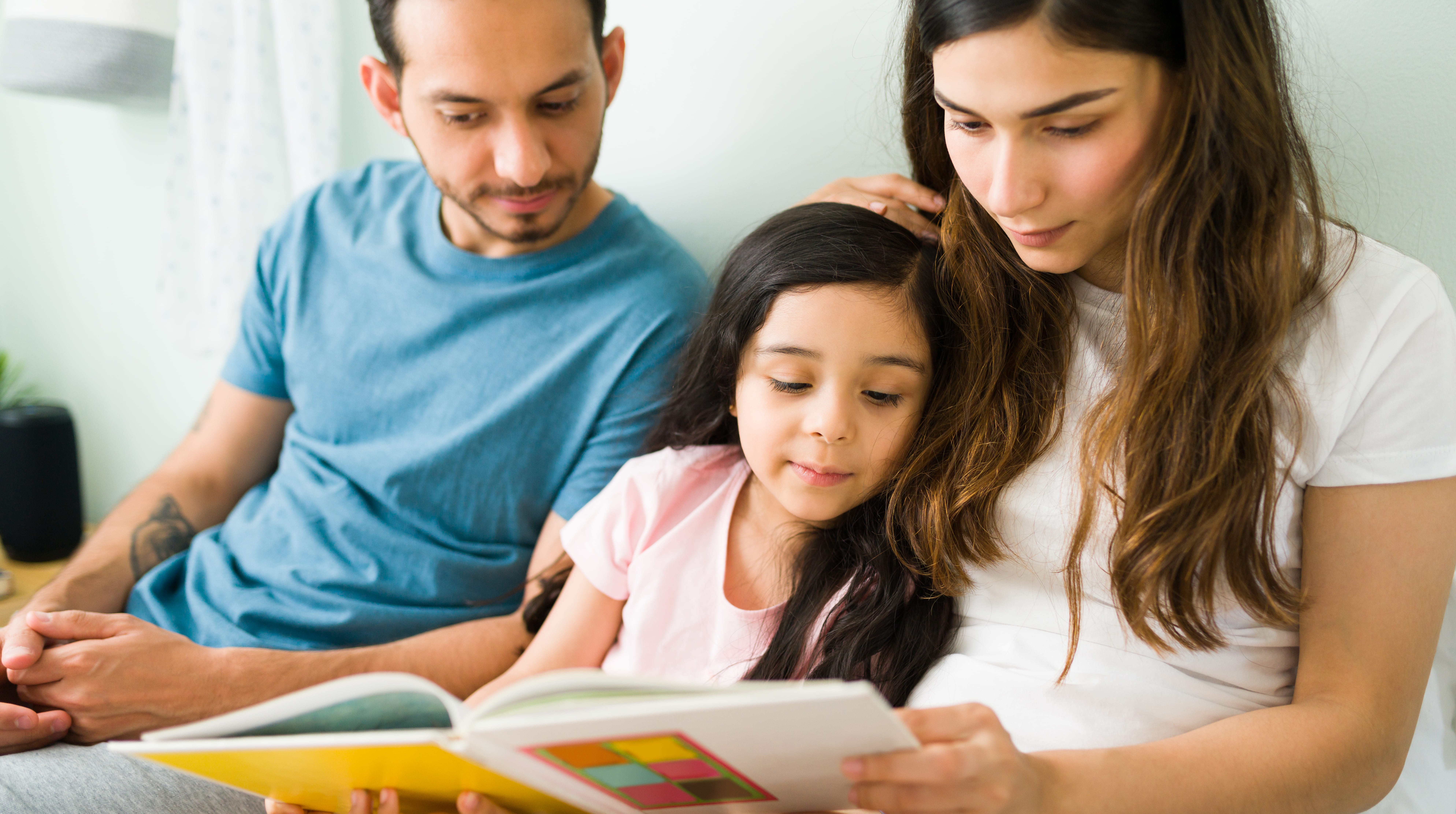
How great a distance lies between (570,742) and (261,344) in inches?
48.1

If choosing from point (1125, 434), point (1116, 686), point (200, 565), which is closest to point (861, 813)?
point (1116, 686)

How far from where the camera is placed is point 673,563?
1161 mm

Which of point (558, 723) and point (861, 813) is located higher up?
point (558, 723)

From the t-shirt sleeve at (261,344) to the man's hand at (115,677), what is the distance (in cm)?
50

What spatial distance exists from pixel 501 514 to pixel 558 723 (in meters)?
0.83

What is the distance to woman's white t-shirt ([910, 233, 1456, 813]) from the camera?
85 cm

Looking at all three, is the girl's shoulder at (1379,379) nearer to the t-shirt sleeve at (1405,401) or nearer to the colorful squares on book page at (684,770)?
the t-shirt sleeve at (1405,401)

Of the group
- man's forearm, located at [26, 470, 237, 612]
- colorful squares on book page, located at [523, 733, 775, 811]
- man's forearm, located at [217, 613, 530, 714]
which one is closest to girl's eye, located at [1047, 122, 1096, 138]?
colorful squares on book page, located at [523, 733, 775, 811]

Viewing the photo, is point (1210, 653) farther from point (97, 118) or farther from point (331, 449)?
point (97, 118)

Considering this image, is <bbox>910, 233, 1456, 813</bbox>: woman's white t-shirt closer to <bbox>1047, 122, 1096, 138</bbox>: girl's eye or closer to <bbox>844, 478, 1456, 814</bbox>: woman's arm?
<bbox>844, 478, 1456, 814</bbox>: woman's arm

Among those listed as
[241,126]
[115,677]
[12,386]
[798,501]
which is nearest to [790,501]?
[798,501]

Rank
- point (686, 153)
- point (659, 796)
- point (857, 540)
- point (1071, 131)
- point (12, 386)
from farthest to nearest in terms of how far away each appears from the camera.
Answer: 1. point (12, 386)
2. point (686, 153)
3. point (857, 540)
4. point (1071, 131)
5. point (659, 796)

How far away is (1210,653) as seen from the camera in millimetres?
936

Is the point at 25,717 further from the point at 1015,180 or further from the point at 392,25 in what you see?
the point at 1015,180
